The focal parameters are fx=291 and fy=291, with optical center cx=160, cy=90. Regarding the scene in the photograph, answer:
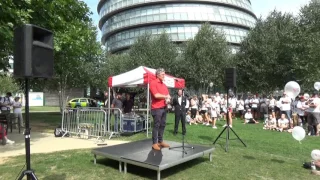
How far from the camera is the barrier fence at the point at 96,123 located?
11875 mm

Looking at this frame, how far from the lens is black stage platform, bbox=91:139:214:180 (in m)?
6.10

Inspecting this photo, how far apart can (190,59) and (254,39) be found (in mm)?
7620

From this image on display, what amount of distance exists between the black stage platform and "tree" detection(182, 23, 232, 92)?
82.5 ft

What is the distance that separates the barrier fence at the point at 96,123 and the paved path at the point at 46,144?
0.47 m

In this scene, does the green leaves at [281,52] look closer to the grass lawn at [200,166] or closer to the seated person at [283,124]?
the seated person at [283,124]

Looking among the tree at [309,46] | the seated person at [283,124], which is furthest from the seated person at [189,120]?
the tree at [309,46]

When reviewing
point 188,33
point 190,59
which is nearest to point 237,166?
point 190,59

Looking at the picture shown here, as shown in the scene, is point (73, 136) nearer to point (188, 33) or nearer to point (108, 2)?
point (188, 33)

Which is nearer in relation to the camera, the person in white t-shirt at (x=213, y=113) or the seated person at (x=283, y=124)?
the seated person at (x=283, y=124)

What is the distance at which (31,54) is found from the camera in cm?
484

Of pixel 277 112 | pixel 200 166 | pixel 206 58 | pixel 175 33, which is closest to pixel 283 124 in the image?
pixel 277 112

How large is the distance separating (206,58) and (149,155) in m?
26.5

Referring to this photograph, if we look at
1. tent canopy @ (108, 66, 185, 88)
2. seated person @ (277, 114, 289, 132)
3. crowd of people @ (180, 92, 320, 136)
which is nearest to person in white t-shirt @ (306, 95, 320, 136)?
crowd of people @ (180, 92, 320, 136)

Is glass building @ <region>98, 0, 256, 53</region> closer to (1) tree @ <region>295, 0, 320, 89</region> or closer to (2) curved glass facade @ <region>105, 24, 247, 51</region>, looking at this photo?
(2) curved glass facade @ <region>105, 24, 247, 51</region>
